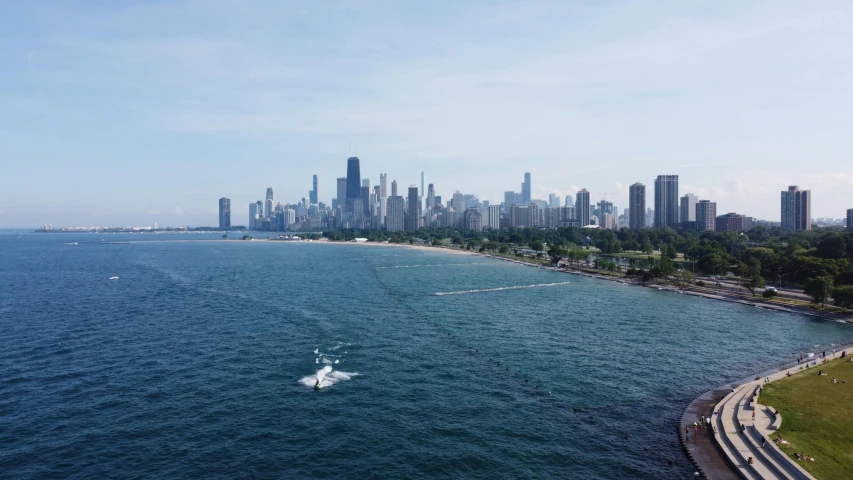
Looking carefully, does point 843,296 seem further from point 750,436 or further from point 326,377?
point 326,377

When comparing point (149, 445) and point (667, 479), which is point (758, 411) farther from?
point (149, 445)

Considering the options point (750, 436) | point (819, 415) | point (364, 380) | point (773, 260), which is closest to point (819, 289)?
point (773, 260)

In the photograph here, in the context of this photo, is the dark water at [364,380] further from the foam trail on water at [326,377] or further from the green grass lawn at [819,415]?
the green grass lawn at [819,415]

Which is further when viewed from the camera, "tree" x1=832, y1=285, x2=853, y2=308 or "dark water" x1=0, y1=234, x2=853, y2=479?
"tree" x1=832, y1=285, x2=853, y2=308

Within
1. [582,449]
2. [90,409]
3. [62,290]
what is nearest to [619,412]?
[582,449]

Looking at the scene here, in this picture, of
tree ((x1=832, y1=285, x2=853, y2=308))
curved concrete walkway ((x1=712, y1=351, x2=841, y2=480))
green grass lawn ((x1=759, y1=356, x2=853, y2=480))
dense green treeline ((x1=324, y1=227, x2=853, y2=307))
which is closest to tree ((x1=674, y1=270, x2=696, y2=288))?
dense green treeline ((x1=324, y1=227, x2=853, y2=307))

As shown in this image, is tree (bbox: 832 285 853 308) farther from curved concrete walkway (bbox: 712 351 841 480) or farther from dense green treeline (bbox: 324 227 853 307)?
curved concrete walkway (bbox: 712 351 841 480)
